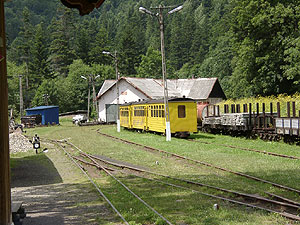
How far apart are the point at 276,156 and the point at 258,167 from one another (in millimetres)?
2597

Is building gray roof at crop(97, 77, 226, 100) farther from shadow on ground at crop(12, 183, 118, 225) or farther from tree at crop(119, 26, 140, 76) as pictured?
tree at crop(119, 26, 140, 76)

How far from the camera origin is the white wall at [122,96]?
157 ft

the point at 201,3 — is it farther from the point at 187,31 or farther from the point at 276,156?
the point at 276,156

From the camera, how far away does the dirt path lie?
7.50m

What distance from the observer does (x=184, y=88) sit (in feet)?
174

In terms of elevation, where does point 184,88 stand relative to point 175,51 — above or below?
below

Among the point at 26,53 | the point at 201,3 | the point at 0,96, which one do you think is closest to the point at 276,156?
the point at 0,96

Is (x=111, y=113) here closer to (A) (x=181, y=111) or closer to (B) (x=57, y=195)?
(A) (x=181, y=111)

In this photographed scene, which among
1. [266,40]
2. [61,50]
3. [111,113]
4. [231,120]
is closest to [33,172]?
[231,120]

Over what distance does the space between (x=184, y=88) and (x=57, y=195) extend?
44259mm

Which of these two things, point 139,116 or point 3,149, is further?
point 139,116

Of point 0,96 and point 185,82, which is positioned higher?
point 185,82

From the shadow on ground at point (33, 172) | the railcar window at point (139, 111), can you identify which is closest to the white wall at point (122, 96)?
the railcar window at point (139, 111)

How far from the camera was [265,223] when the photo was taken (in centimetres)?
643
